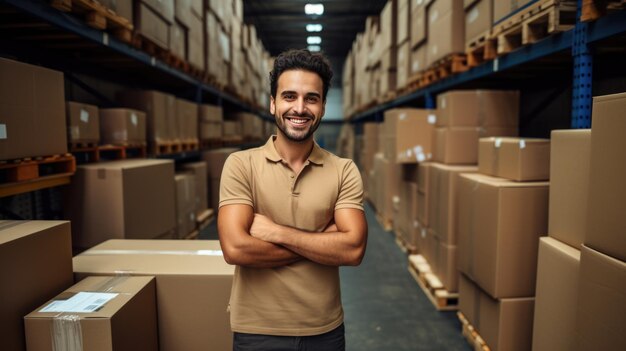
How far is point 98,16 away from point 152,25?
1209 millimetres

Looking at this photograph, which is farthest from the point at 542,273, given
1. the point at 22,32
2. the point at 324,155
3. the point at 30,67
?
the point at 22,32

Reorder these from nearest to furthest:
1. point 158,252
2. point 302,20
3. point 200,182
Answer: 1. point 158,252
2. point 200,182
3. point 302,20

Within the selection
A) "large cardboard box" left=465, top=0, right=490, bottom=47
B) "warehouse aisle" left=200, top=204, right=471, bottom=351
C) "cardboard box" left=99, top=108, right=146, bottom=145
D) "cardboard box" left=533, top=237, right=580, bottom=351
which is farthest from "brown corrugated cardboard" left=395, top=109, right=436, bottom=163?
"cardboard box" left=99, top=108, right=146, bottom=145

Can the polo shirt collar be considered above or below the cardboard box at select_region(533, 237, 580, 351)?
above

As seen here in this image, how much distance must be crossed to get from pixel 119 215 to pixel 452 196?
290cm

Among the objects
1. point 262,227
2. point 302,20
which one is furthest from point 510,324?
point 302,20

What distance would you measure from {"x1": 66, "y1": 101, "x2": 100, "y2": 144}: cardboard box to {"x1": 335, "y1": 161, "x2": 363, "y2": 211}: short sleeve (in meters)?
2.76

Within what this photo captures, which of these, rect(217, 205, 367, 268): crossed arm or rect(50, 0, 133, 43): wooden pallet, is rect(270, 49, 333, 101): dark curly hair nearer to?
rect(217, 205, 367, 268): crossed arm

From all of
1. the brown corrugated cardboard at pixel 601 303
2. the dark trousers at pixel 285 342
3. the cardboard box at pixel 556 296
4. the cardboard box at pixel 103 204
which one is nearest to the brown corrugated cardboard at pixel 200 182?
the cardboard box at pixel 103 204

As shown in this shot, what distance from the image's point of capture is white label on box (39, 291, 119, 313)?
67.9 inches

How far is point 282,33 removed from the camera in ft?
55.7

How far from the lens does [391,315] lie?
3723 millimetres

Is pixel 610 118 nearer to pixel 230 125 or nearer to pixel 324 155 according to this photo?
pixel 324 155

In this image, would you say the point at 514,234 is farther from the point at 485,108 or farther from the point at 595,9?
the point at 485,108
